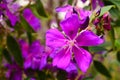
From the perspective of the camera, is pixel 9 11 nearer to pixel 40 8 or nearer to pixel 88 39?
pixel 40 8

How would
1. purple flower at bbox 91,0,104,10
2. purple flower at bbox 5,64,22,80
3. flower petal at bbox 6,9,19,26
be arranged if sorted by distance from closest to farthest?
purple flower at bbox 91,0,104,10, flower petal at bbox 6,9,19,26, purple flower at bbox 5,64,22,80

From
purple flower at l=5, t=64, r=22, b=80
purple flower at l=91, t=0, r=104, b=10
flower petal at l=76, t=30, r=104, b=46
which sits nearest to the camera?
flower petal at l=76, t=30, r=104, b=46

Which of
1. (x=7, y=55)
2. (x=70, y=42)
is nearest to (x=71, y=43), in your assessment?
(x=70, y=42)

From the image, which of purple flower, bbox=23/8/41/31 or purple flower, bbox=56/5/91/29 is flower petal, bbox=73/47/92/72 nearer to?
purple flower, bbox=56/5/91/29

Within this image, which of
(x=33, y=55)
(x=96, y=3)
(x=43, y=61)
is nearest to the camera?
(x=96, y=3)

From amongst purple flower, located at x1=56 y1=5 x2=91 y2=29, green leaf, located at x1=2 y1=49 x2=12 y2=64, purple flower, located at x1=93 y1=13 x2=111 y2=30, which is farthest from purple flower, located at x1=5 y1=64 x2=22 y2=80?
purple flower, located at x1=93 y1=13 x2=111 y2=30

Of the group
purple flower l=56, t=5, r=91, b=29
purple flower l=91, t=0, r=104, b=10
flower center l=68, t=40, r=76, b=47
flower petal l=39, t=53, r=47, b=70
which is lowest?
flower petal l=39, t=53, r=47, b=70

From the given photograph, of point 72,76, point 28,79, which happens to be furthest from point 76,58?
point 28,79
